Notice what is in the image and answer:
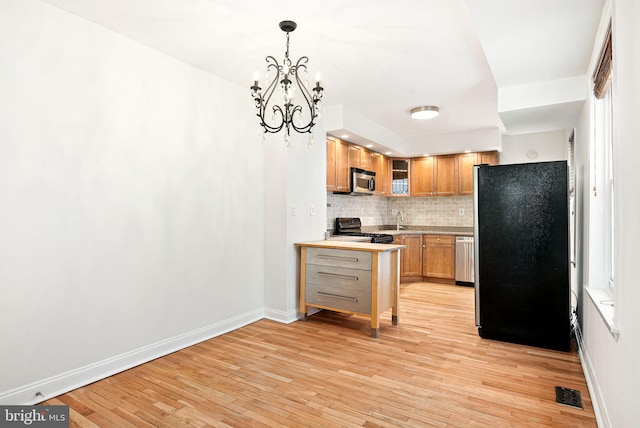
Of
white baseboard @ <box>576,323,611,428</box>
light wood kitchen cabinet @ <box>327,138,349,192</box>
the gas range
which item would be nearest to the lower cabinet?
the gas range

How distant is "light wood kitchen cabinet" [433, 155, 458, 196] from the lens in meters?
6.22

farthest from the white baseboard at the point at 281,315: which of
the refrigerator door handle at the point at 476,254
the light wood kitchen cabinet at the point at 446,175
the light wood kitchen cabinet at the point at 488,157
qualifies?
the light wood kitchen cabinet at the point at 488,157

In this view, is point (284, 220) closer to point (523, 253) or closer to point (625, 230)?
point (523, 253)

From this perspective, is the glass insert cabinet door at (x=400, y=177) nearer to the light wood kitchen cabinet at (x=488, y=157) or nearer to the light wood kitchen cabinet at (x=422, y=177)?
the light wood kitchen cabinet at (x=422, y=177)

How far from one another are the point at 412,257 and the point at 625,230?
15.5 ft

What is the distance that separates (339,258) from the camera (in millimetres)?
3764

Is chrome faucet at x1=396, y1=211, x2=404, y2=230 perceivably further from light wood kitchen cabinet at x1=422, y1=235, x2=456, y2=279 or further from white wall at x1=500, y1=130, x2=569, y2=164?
white wall at x1=500, y1=130, x2=569, y2=164

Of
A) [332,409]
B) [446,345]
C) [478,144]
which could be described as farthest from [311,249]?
[478,144]

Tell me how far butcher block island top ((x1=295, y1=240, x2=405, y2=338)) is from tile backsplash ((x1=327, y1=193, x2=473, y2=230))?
6.46 feet

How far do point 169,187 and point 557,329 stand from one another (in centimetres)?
353

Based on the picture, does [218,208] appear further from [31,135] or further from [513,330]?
[513,330]

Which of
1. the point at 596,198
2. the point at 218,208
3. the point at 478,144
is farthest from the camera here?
the point at 478,144

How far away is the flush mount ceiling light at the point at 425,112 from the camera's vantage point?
4.47m

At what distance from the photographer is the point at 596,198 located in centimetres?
264
